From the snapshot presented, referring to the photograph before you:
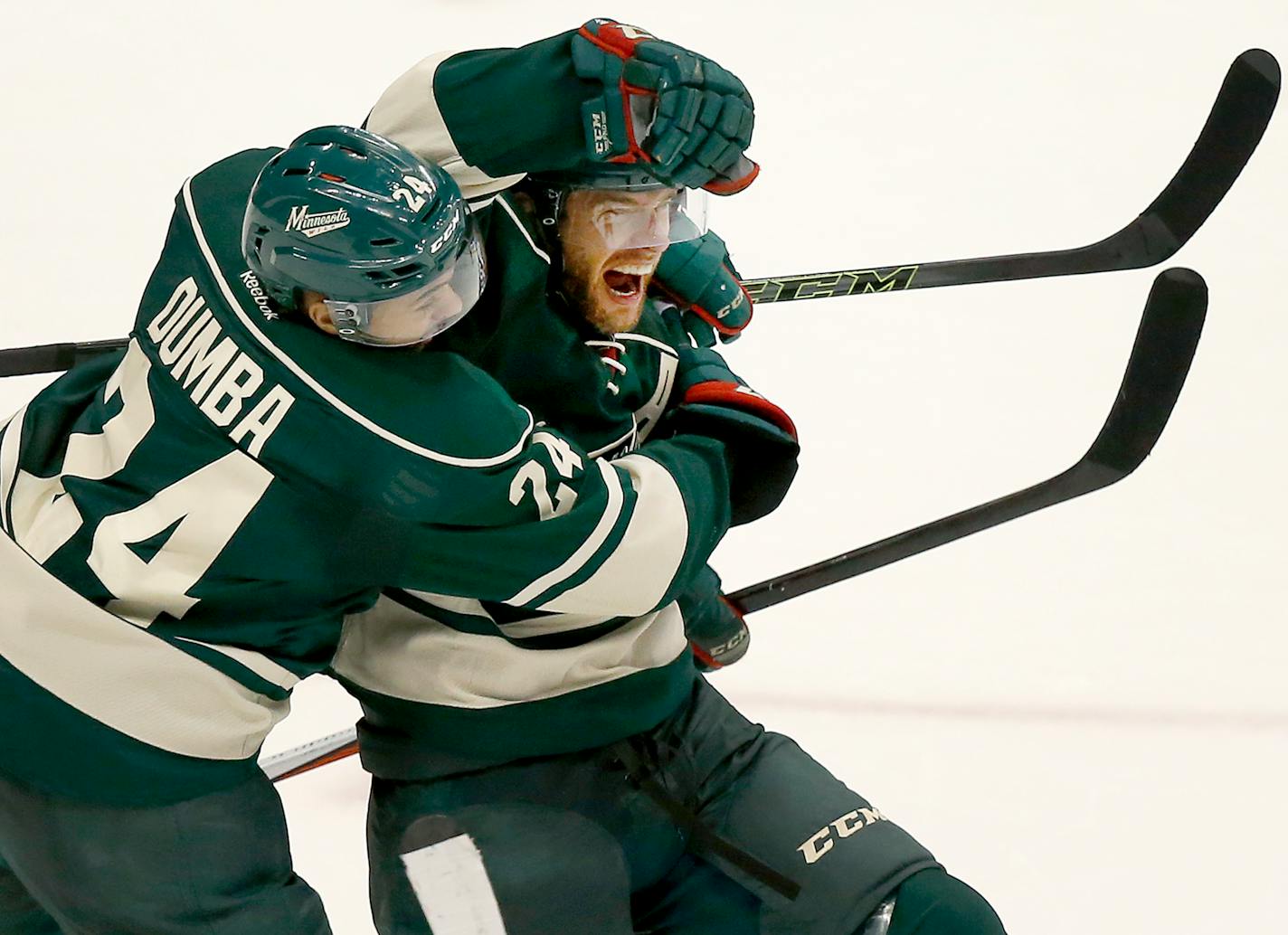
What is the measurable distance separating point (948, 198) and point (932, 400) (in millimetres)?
750

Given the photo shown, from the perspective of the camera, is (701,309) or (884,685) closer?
(701,309)

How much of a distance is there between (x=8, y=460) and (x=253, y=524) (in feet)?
1.07

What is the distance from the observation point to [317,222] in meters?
1.49

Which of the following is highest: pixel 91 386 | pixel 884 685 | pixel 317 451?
pixel 317 451

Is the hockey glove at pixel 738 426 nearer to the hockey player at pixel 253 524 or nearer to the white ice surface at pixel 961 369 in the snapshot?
the hockey player at pixel 253 524

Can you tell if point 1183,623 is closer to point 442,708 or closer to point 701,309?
point 701,309

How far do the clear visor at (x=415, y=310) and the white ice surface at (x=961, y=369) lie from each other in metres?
1.19

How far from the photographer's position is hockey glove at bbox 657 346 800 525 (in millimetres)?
1787

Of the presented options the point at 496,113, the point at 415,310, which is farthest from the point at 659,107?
the point at 415,310

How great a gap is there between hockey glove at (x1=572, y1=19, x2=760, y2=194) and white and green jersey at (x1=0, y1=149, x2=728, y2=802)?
26cm

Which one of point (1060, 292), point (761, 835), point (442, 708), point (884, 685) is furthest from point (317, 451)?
point (1060, 292)

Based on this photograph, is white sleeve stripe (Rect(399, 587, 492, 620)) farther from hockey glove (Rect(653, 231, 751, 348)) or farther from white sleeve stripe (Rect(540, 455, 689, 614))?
hockey glove (Rect(653, 231, 751, 348))

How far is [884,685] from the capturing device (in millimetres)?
2926

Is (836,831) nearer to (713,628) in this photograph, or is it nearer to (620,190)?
(713,628)
